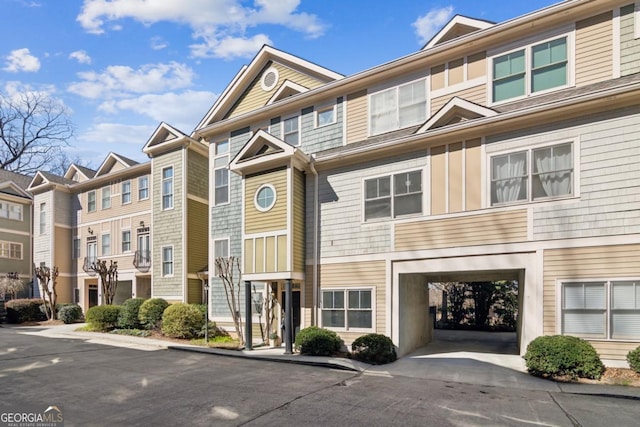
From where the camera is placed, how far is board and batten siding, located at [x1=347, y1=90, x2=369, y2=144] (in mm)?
13578

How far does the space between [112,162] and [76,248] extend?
6.35 metres

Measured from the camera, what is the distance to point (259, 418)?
6301 mm

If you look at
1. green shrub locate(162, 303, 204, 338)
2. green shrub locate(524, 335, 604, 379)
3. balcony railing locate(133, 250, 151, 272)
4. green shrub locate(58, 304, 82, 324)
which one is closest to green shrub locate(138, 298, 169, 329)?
green shrub locate(162, 303, 204, 338)

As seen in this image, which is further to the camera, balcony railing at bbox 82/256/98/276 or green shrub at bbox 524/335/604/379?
balcony railing at bbox 82/256/98/276

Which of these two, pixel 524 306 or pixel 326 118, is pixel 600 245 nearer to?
pixel 524 306

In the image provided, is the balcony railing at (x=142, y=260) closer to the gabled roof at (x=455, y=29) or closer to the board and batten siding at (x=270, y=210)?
the board and batten siding at (x=270, y=210)

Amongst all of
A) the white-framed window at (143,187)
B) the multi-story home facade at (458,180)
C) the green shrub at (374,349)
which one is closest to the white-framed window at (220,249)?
the multi-story home facade at (458,180)

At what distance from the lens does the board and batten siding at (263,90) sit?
1529cm

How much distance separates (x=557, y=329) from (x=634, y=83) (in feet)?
19.3

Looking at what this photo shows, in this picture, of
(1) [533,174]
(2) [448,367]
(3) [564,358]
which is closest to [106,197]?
(2) [448,367]

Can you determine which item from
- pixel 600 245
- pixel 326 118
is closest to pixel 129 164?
pixel 326 118

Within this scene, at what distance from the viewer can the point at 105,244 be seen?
24.2m

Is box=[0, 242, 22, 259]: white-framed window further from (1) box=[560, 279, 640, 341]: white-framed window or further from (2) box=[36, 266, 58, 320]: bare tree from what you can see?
(1) box=[560, 279, 640, 341]: white-framed window

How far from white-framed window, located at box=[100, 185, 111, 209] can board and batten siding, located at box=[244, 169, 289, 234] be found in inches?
572
